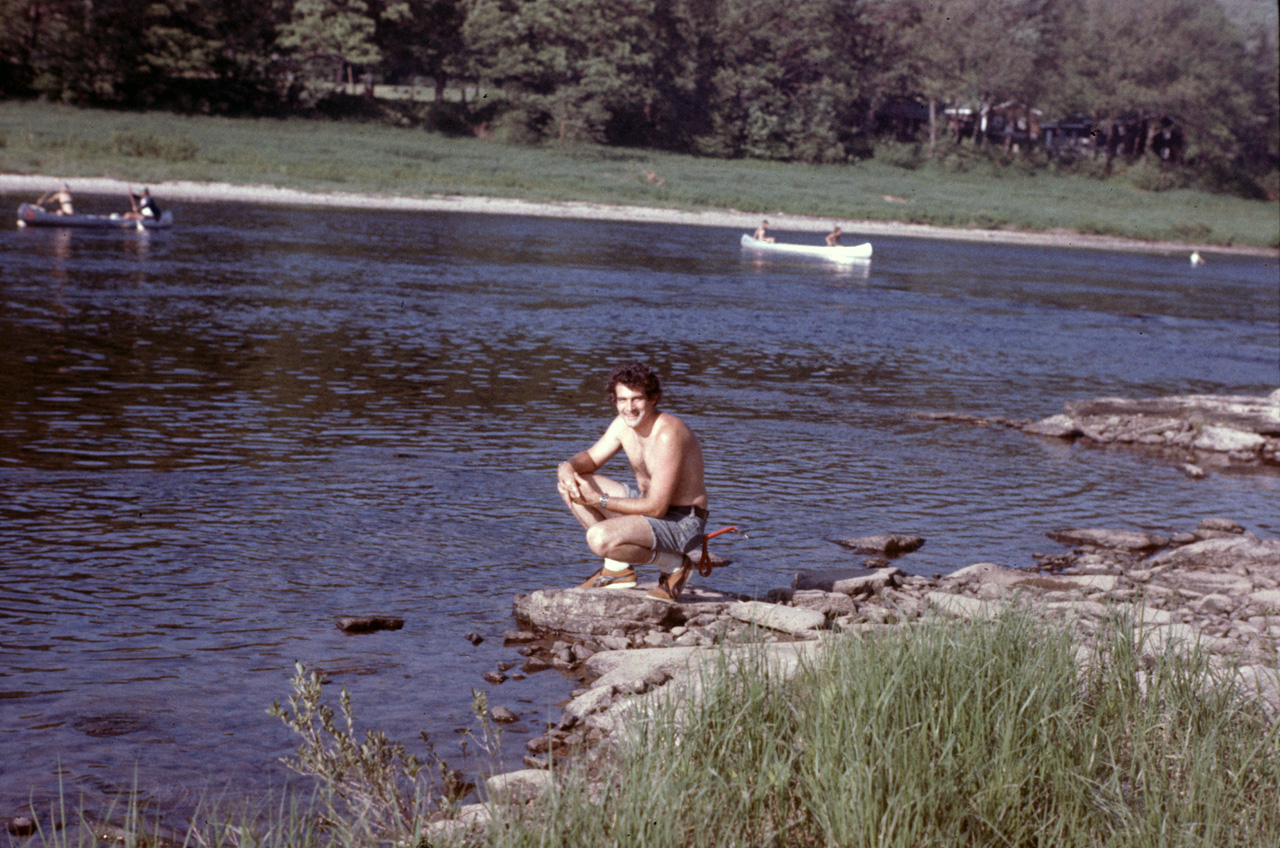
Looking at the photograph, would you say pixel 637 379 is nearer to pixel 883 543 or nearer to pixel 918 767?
pixel 918 767

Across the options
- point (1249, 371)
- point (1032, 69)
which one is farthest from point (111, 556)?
point (1032, 69)

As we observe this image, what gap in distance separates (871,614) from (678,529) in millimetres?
1431

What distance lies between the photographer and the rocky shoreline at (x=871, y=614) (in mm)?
6414

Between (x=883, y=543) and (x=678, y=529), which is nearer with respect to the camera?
(x=678, y=529)

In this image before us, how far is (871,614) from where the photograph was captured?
850cm

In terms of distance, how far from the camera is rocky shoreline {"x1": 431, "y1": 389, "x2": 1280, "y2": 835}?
6.41 metres

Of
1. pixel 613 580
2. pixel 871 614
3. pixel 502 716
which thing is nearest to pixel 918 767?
pixel 502 716

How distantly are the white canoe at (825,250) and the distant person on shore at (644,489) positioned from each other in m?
39.0

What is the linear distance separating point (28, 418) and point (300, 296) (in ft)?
40.5

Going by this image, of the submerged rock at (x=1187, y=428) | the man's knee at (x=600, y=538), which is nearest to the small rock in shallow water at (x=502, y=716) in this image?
the man's knee at (x=600, y=538)

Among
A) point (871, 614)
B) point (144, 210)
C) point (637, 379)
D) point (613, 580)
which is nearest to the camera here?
point (637, 379)

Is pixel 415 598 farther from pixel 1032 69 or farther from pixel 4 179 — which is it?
pixel 1032 69

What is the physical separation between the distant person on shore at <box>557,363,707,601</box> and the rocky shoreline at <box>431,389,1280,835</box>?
418 millimetres

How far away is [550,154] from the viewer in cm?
7881
